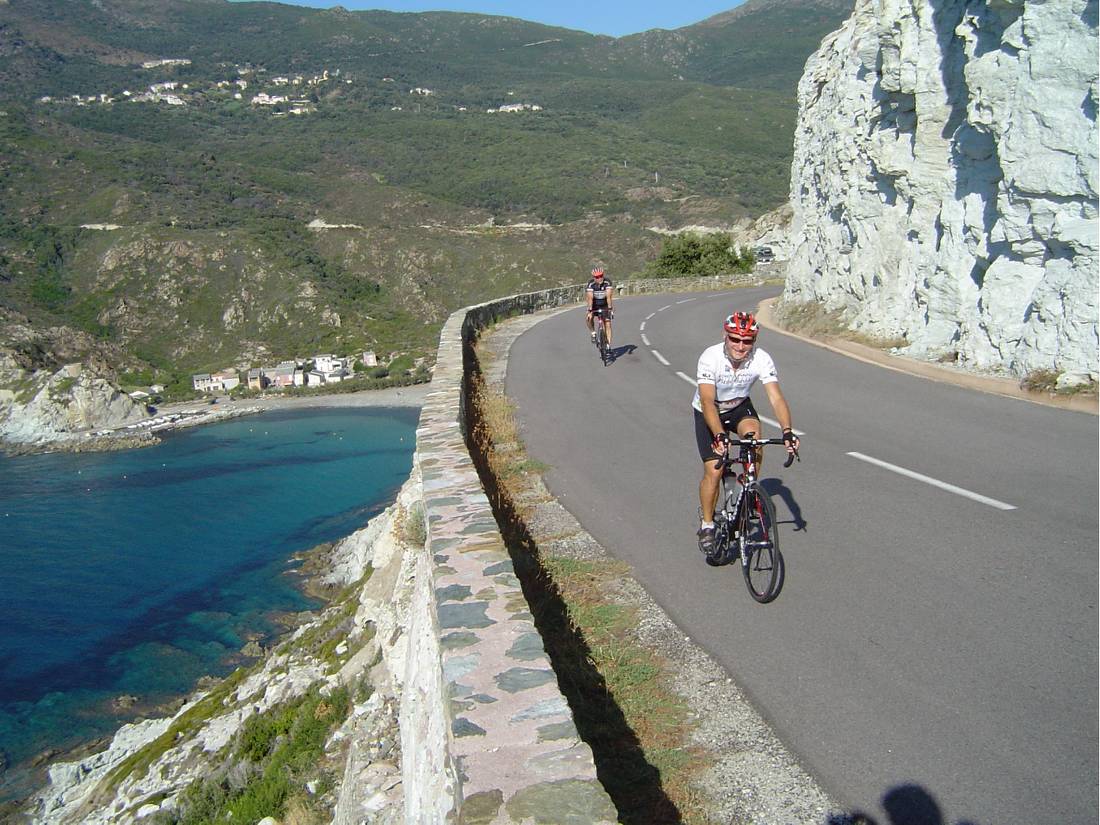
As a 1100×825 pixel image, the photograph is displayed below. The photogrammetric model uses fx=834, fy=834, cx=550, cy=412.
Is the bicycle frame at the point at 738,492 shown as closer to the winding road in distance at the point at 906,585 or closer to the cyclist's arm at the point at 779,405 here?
the cyclist's arm at the point at 779,405

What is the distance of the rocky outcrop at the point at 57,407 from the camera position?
63219 mm

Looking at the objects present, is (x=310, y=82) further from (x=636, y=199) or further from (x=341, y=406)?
(x=341, y=406)

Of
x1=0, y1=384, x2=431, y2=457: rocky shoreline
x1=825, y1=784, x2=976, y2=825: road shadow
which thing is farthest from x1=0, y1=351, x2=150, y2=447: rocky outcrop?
x1=825, y1=784, x2=976, y2=825: road shadow

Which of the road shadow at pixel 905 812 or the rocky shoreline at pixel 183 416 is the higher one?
the road shadow at pixel 905 812

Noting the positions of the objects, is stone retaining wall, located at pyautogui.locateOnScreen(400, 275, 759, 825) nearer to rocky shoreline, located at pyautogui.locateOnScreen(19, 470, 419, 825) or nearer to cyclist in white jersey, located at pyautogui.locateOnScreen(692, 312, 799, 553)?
rocky shoreline, located at pyautogui.locateOnScreen(19, 470, 419, 825)

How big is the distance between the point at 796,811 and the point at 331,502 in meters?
44.4

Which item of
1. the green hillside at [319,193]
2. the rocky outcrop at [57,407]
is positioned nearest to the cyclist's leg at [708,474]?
the rocky outcrop at [57,407]

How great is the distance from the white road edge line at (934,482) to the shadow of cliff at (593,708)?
392 centimetres

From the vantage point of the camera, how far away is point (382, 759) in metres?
6.15

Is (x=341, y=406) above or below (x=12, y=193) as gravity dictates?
below

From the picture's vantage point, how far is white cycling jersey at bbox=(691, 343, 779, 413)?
588cm

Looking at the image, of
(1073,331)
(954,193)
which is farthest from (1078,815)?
(954,193)

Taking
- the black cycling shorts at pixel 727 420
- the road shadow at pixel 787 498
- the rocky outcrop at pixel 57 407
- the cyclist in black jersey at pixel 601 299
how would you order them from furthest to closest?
the rocky outcrop at pixel 57 407 < the cyclist in black jersey at pixel 601 299 < the road shadow at pixel 787 498 < the black cycling shorts at pixel 727 420

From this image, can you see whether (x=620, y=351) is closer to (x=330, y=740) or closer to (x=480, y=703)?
(x=330, y=740)
